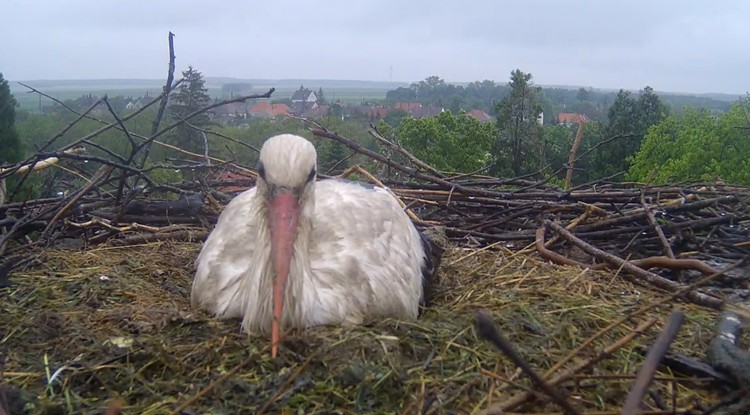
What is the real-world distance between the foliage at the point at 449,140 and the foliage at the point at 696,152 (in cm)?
419

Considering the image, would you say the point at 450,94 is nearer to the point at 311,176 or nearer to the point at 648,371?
the point at 311,176

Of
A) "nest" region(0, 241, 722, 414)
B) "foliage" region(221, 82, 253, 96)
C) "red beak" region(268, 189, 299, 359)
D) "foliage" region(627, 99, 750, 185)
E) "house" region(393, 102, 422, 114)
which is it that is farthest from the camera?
"house" region(393, 102, 422, 114)

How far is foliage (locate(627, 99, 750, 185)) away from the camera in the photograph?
55.1ft

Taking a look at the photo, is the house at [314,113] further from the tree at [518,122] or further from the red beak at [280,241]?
the tree at [518,122]

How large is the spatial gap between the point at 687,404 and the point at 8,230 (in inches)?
119

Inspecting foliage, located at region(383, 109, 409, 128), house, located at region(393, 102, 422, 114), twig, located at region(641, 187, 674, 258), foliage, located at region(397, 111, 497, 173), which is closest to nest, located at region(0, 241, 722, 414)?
twig, located at region(641, 187, 674, 258)

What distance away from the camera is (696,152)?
680 inches

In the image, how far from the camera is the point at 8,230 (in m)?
3.09

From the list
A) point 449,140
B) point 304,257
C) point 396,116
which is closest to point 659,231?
point 304,257

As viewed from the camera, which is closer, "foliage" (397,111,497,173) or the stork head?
the stork head

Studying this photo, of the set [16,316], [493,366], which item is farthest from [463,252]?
[16,316]

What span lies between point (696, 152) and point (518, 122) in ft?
16.6

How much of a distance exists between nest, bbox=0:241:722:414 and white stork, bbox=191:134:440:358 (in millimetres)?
92

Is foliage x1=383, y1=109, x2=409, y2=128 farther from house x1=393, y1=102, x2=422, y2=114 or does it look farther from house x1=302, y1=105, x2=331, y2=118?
house x1=302, y1=105, x2=331, y2=118
